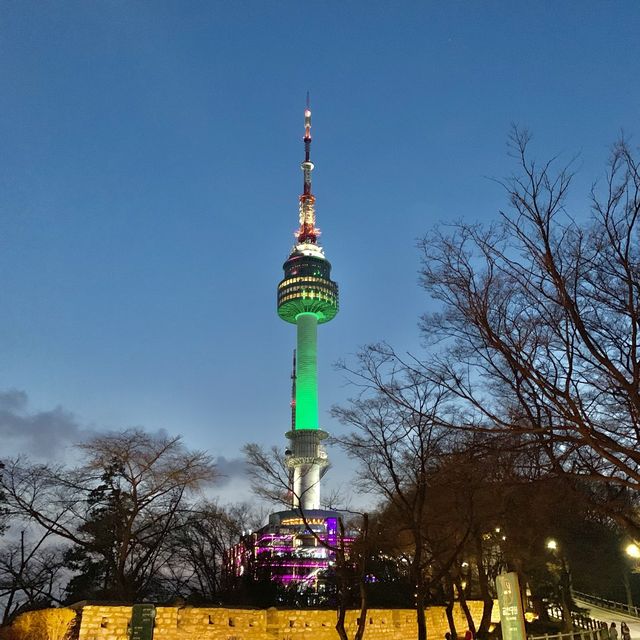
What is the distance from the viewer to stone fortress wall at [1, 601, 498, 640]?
13805 mm

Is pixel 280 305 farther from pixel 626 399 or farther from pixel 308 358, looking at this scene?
pixel 626 399

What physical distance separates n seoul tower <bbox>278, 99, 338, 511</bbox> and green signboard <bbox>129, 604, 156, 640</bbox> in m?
83.1

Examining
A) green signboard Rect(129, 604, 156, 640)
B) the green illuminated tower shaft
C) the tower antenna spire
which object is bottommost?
green signboard Rect(129, 604, 156, 640)

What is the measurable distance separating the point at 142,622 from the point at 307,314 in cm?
9779

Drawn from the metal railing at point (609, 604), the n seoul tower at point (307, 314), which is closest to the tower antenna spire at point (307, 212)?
the n seoul tower at point (307, 314)

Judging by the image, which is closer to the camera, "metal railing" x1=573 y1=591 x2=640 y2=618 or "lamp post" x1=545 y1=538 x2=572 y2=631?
"lamp post" x1=545 y1=538 x2=572 y2=631

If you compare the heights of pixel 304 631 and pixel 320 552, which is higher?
pixel 320 552

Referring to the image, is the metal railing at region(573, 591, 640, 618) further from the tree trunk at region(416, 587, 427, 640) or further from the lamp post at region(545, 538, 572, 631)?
the tree trunk at region(416, 587, 427, 640)

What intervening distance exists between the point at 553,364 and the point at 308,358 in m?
93.7

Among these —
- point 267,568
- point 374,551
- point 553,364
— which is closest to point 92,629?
point 553,364

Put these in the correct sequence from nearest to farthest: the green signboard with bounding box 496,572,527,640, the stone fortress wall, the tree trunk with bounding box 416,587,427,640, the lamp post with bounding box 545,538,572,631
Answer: the green signboard with bounding box 496,572,527,640, the stone fortress wall, the tree trunk with bounding box 416,587,427,640, the lamp post with bounding box 545,538,572,631

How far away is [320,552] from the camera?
66.4m

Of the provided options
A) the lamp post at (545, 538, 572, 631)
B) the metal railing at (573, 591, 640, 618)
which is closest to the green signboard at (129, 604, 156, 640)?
the lamp post at (545, 538, 572, 631)

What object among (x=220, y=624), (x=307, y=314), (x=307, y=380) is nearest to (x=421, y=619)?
(x=220, y=624)
